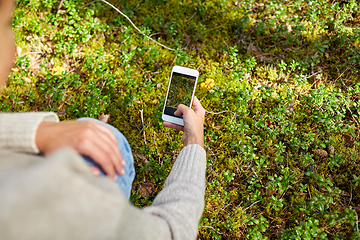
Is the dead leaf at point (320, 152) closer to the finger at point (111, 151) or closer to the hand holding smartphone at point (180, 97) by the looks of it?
the hand holding smartphone at point (180, 97)

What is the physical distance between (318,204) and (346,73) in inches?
87.9

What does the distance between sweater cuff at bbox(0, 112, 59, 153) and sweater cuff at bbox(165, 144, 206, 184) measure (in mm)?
1081

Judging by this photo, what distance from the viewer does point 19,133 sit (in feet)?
4.44

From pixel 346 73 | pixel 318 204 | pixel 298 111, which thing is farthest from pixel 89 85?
pixel 346 73

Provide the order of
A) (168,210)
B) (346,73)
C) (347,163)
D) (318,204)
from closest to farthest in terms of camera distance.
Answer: (168,210)
(318,204)
(347,163)
(346,73)

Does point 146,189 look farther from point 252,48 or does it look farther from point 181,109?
point 252,48

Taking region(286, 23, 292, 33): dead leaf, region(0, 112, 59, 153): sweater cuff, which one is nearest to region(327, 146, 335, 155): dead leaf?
region(286, 23, 292, 33): dead leaf

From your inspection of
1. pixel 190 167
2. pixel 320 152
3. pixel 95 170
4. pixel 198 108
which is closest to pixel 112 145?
pixel 95 170

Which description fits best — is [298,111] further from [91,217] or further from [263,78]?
[91,217]

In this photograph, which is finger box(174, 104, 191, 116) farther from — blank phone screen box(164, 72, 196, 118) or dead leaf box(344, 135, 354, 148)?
dead leaf box(344, 135, 354, 148)

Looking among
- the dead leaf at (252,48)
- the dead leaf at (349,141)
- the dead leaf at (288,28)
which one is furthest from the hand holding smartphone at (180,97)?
the dead leaf at (349,141)

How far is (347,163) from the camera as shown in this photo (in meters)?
2.97

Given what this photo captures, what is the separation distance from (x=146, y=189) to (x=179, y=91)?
4.66 ft

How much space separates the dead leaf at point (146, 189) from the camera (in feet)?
9.69
